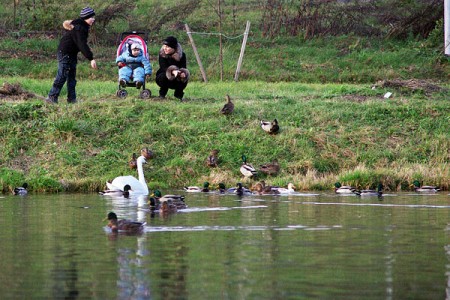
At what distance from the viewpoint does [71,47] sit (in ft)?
84.7

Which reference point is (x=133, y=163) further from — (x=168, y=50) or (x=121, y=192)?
(x=168, y=50)

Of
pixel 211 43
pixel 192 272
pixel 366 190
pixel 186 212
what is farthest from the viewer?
pixel 211 43

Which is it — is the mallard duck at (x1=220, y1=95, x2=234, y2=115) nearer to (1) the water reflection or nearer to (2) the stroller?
(2) the stroller

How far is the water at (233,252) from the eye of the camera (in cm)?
1059

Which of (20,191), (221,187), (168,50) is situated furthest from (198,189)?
(168,50)

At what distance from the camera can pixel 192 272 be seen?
11500 mm

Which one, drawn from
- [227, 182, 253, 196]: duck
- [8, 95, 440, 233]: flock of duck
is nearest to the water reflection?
[8, 95, 440, 233]: flock of duck

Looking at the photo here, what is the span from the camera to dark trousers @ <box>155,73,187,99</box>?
86.8 feet

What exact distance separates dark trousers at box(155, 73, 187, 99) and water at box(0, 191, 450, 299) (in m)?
7.69

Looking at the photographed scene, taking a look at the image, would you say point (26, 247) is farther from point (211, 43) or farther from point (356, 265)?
point (211, 43)

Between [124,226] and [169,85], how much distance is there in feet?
40.7

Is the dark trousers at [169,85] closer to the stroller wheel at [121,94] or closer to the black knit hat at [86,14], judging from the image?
the stroller wheel at [121,94]

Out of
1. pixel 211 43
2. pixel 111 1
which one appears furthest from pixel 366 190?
pixel 111 1

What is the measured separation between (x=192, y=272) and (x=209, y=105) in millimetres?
15420
